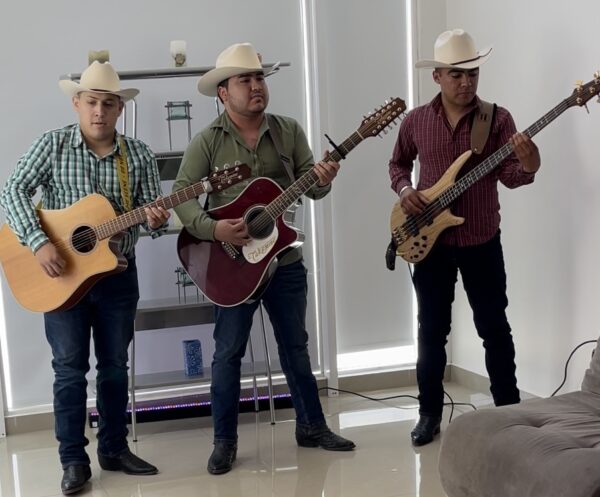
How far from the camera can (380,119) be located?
309 cm

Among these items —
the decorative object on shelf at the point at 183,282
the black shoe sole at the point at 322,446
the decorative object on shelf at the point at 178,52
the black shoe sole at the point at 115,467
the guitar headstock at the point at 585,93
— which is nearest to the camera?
the guitar headstock at the point at 585,93

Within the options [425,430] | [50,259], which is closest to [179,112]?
[50,259]

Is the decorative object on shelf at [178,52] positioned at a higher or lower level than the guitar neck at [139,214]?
higher

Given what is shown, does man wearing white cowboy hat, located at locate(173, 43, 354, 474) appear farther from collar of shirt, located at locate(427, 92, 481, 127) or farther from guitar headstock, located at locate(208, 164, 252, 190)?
collar of shirt, located at locate(427, 92, 481, 127)

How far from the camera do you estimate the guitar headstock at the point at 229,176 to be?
3117 millimetres

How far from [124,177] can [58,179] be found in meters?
0.25

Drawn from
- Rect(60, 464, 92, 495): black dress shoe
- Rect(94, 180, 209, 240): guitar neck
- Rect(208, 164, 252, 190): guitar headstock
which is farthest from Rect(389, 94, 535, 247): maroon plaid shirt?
Rect(60, 464, 92, 495): black dress shoe

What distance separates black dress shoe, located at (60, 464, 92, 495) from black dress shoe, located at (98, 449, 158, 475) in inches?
6.0

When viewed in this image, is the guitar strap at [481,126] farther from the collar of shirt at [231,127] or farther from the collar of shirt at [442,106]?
the collar of shirt at [231,127]

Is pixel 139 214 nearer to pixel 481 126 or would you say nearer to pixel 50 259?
pixel 50 259

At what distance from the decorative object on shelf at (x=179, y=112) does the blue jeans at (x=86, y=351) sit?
0.99 m

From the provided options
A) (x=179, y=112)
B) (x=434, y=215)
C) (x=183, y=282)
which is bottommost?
(x=183, y=282)

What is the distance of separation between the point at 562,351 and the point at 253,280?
4.73 feet

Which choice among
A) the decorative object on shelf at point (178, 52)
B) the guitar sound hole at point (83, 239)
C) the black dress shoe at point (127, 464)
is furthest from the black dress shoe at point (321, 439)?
the decorative object on shelf at point (178, 52)
